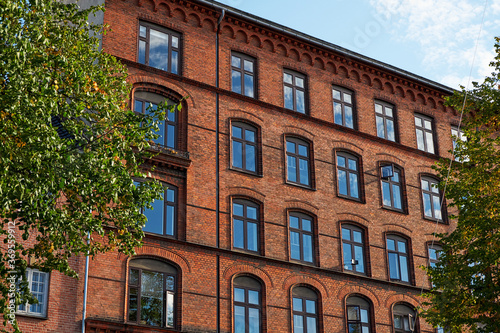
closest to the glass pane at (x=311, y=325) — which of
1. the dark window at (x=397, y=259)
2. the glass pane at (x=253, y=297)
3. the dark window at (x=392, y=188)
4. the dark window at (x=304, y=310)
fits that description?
the dark window at (x=304, y=310)

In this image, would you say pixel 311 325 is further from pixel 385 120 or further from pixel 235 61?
pixel 235 61

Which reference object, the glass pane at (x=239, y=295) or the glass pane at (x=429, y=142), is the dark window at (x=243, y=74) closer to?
the glass pane at (x=239, y=295)

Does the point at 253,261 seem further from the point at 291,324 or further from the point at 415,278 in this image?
the point at 415,278

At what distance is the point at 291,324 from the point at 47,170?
13078 mm

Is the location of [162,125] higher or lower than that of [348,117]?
lower

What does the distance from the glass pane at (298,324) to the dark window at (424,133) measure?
1100cm

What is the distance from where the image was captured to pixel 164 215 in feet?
81.3

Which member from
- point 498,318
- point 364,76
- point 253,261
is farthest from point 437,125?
point 498,318

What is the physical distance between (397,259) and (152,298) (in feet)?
37.5

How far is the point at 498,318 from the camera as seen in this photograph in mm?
20312

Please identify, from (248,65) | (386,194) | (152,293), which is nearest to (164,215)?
(152,293)

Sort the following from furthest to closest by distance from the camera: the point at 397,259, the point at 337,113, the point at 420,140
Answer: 1. the point at 420,140
2. the point at 337,113
3. the point at 397,259

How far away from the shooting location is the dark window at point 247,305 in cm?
2500

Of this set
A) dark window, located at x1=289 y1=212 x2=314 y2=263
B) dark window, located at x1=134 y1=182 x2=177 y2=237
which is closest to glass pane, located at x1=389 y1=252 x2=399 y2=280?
dark window, located at x1=289 y1=212 x2=314 y2=263
